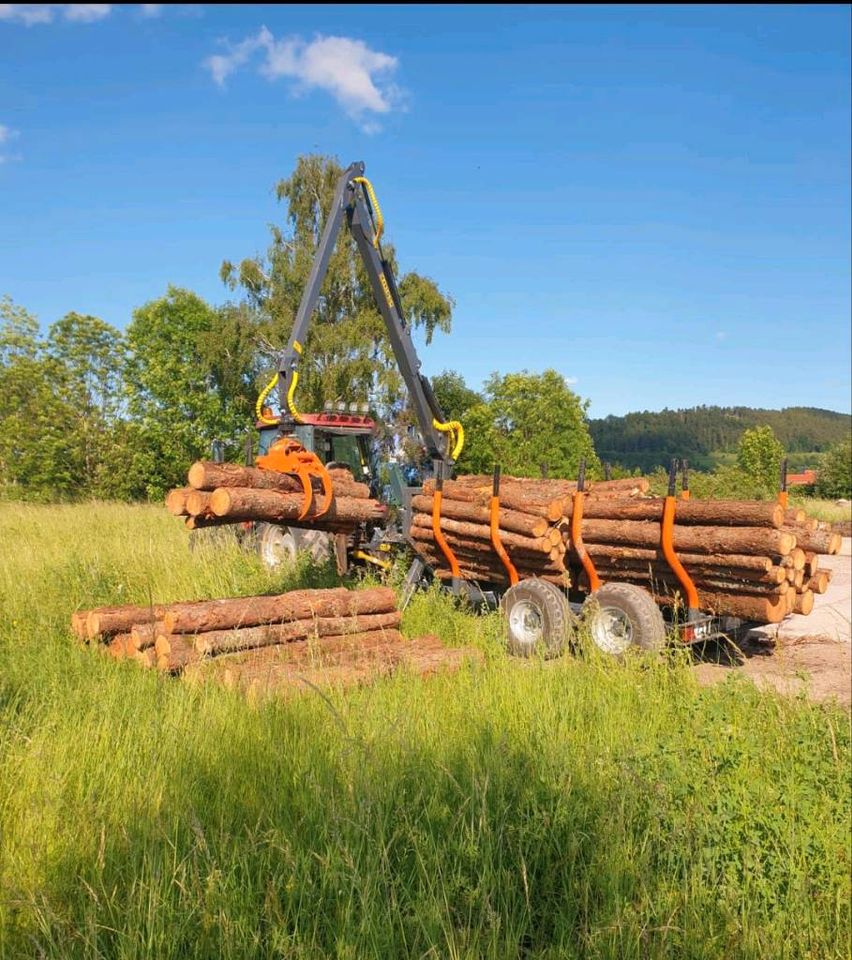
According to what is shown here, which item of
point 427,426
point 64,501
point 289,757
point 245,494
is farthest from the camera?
point 64,501

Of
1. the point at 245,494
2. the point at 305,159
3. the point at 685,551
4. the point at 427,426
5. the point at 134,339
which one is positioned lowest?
the point at 685,551

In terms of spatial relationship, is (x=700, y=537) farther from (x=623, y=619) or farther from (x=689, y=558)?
(x=623, y=619)

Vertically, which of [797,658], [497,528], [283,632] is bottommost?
[797,658]

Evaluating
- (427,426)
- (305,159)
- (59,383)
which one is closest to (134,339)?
(59,383)

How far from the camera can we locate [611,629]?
6.81 m

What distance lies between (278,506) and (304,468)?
59 centimetres

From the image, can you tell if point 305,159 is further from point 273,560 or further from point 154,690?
point 154,690

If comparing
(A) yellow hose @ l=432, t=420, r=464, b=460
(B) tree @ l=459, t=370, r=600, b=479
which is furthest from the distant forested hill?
(A) yellow hose @ l=432, t=420, r=464, b=460

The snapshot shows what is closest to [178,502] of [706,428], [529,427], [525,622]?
[525,622]

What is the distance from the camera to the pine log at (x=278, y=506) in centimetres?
596

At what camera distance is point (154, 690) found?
15.4 ft

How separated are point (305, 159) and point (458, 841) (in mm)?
30392

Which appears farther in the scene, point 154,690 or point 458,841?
point 154,690

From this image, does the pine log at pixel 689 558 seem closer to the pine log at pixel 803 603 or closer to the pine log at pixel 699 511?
the pine log at pixel 699 511
